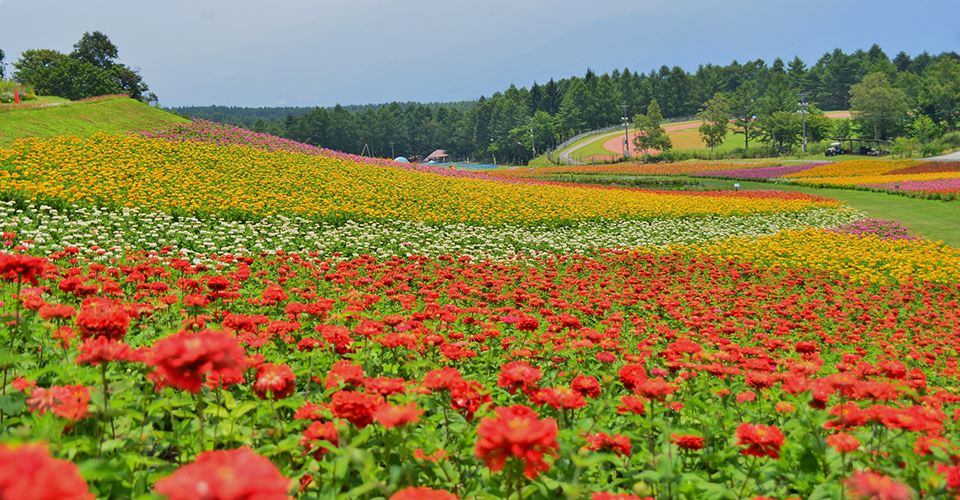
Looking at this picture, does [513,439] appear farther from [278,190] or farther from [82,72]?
[82,72]

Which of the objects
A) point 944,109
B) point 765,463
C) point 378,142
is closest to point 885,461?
point 765,463

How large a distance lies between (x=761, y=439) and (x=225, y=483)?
84.1 inches

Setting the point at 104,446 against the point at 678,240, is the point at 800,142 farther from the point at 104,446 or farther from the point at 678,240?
the point at 104,446

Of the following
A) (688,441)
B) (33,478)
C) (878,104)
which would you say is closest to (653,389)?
(688,441)

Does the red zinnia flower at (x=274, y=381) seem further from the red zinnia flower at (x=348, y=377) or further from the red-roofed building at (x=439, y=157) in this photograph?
the red-roofed building at (x=439, y=157)

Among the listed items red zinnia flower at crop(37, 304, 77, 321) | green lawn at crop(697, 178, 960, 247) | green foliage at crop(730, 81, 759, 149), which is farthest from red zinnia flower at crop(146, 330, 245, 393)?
green foliage at crop(730, 81, 759, 149)

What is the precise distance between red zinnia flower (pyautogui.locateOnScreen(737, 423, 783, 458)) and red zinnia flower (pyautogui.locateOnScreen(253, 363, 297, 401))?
2034 mm

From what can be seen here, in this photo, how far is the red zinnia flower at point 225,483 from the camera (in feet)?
2.95

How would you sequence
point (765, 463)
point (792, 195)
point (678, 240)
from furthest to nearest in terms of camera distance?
point (792, 195)
point (678, 240)
point (765, 463)

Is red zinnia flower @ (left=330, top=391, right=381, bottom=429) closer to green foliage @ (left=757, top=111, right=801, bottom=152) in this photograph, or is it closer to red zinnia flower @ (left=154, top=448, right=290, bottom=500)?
red zinnia flower @ (left=154, top=448, right=290, bottom=500)

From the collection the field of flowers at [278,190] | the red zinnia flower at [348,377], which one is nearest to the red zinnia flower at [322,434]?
the red zinnia flower at [348,377]

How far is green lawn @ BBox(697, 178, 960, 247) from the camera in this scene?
16592 millimetres

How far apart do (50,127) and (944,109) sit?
101 meters

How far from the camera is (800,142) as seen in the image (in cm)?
7406
